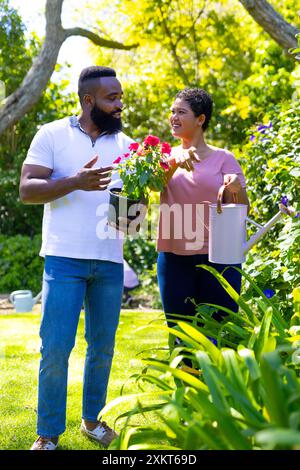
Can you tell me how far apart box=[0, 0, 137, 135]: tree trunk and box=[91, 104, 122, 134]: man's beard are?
15.4 feet

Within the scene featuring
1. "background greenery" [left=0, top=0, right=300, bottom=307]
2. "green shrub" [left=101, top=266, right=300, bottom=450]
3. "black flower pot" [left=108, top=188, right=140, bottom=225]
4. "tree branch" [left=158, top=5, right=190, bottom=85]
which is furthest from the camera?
"tree branch" [left=158, top=5, right=190, bottom=85]

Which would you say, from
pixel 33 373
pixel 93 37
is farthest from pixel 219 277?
pixel 93 37

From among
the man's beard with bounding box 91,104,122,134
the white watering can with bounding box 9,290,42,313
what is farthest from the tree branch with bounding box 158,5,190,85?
the man's beard with bounding box 91,104,122,134

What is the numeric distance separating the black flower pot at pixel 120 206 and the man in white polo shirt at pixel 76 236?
0.26 ft

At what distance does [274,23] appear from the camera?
220 inches

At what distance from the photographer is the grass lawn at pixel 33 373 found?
Answer: 3.10 meters

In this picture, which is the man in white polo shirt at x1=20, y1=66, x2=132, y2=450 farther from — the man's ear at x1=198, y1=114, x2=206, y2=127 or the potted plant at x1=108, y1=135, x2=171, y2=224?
the man's ear at x1=198, y1=114, x2=206, y2=127

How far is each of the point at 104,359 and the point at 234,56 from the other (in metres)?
7.23

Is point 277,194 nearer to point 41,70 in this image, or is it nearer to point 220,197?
point 220,197

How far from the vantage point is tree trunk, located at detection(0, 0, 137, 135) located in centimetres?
721

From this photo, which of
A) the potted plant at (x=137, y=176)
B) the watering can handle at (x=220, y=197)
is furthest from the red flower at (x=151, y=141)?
the watering can handle at (x=220, y=197)

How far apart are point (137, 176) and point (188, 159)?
0.25 m

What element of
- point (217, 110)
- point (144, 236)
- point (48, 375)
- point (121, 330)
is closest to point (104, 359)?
point (48, 375)
